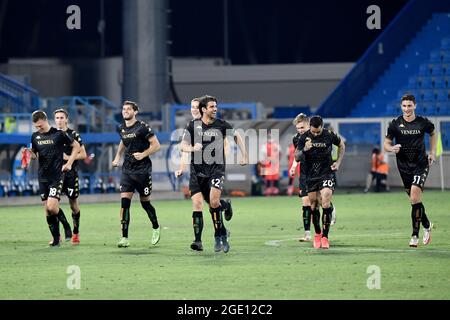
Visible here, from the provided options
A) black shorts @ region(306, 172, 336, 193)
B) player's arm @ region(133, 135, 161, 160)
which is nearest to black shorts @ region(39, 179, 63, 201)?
player's arm @ region(133, 135, 161, 160)

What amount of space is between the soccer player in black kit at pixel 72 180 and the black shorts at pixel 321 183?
418cm

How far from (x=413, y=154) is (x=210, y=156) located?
3.25m

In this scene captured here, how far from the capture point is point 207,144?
1777 centimetres

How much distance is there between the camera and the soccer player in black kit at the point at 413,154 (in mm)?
18391

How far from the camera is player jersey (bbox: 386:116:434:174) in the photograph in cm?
1847

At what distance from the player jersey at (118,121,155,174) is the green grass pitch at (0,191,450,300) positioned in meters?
1.29

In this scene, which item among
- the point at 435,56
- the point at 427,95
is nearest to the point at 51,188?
the point at 427,95

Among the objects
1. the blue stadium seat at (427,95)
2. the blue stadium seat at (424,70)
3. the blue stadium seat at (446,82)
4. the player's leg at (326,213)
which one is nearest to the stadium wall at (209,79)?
the blue stadium seat at (424,70)

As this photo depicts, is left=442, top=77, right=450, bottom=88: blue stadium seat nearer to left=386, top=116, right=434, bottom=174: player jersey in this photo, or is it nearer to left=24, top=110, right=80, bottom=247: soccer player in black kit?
left=386, top=116, right=434, bottom=174: player jersey

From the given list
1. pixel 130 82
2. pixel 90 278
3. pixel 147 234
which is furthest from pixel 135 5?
pixel 90 278

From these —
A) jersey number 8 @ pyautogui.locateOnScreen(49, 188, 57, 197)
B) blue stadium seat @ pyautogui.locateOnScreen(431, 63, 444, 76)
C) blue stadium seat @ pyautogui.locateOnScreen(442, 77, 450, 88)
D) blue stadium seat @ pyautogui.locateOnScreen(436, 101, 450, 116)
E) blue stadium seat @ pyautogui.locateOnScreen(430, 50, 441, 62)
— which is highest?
blue stadium seat @ pyautogui.locateOnScreen(430, 50, 441, 62)

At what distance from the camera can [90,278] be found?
48.6 ft

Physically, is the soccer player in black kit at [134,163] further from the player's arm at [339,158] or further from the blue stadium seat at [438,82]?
the blue stadium seat at [438,82]
